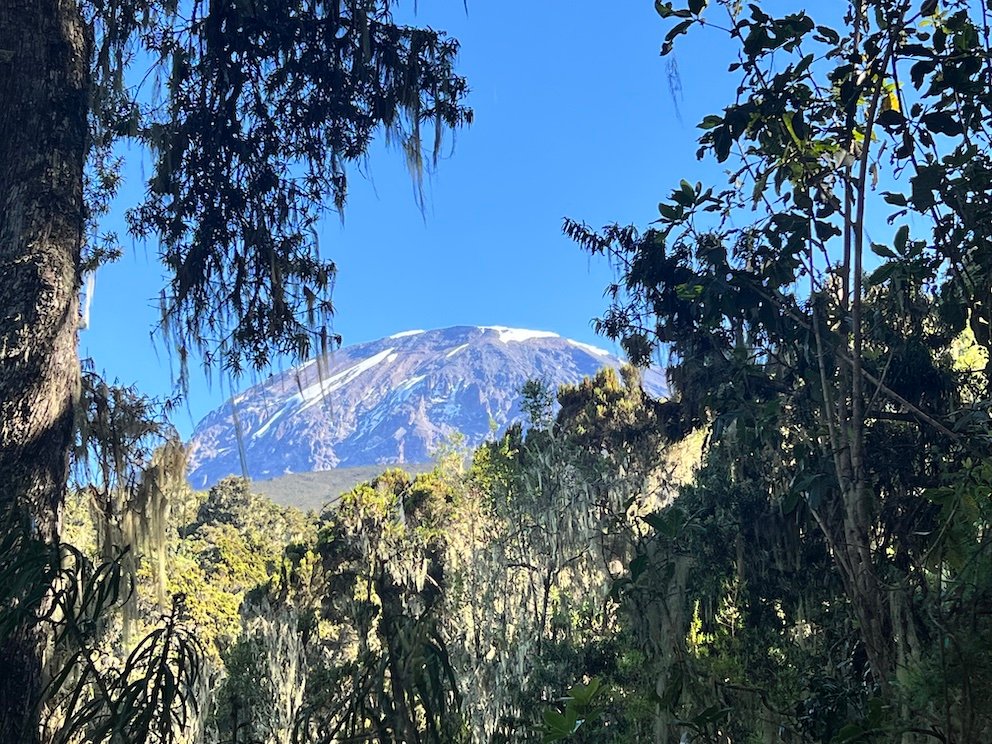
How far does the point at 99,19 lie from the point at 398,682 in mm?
3868

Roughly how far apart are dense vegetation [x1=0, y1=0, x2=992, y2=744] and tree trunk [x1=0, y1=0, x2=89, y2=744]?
325 millimetres

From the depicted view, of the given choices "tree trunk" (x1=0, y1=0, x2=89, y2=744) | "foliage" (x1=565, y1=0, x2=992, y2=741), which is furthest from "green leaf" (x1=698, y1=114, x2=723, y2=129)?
"tree trunk" (x1=0, y1=0, x2=89, y2=744)

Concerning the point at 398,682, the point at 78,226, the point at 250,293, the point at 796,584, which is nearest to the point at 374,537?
the point at 796,584

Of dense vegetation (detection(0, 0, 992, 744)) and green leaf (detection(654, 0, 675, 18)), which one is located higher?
green leaf (detection(654, 0, 675, 18))

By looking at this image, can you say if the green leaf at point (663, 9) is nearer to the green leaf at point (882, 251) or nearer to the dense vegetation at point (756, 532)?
the dense vegetation at point (756, 532)

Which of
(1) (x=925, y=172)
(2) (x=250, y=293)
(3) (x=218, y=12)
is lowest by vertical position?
(1) (x=925, y=172)

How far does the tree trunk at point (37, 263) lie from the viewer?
2.34 m

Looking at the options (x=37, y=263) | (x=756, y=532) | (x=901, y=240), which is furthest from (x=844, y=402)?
(x=756, y=532)

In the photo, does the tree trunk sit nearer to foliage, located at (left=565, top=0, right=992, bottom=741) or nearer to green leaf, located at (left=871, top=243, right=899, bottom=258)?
foliage, located at (left=565, top=0, right=992, bottom=741)

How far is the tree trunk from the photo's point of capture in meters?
2.34

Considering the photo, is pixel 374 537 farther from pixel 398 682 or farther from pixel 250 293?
pixel 398 682

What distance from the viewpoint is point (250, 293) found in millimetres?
4086

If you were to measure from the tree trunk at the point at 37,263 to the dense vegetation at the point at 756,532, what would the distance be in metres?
0.32

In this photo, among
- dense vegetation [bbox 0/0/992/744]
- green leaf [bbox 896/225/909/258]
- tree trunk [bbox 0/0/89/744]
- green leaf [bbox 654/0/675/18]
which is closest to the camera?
dense vegetation [bbox 0/0/992/744]
